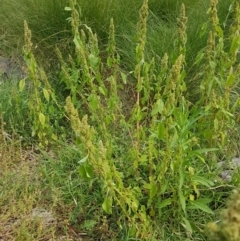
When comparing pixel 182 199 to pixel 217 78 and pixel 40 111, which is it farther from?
pixel 40 111

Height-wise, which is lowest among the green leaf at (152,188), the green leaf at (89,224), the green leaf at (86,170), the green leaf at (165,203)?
the green leaf at (89,224)

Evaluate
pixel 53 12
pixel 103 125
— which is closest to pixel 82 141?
pixel 103 125

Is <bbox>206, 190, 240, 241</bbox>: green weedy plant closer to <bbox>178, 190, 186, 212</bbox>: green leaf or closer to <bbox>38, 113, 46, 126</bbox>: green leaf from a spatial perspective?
<bbox>178, 190, 186, 212</bbox>: green leaf

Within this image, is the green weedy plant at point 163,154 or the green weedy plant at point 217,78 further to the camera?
the green weedy plant at point 217,78

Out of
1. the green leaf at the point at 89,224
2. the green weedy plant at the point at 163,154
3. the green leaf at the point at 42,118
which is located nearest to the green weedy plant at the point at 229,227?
the green weedy plant at the point at 163,154

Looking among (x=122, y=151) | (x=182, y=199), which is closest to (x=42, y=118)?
(x=122, y=151)

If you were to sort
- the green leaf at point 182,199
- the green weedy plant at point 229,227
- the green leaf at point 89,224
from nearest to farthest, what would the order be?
1. the green weedy plant at point 229,227
2. the green leaf at point 182,199
3. the green leaf at point 89,224

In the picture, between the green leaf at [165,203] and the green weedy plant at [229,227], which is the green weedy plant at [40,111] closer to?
the green leaf at [165,203]

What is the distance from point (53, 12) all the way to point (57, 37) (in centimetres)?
19

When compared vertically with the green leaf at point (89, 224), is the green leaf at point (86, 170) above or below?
above

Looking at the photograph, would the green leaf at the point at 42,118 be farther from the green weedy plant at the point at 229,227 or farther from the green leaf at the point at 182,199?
the green weedy plant at the point at 229,227

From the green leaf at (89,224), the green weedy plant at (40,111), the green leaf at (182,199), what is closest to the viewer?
the green leaf at (182,199)

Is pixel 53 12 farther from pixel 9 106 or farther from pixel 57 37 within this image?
pixel 9 106

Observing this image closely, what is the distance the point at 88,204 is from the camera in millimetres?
2348
